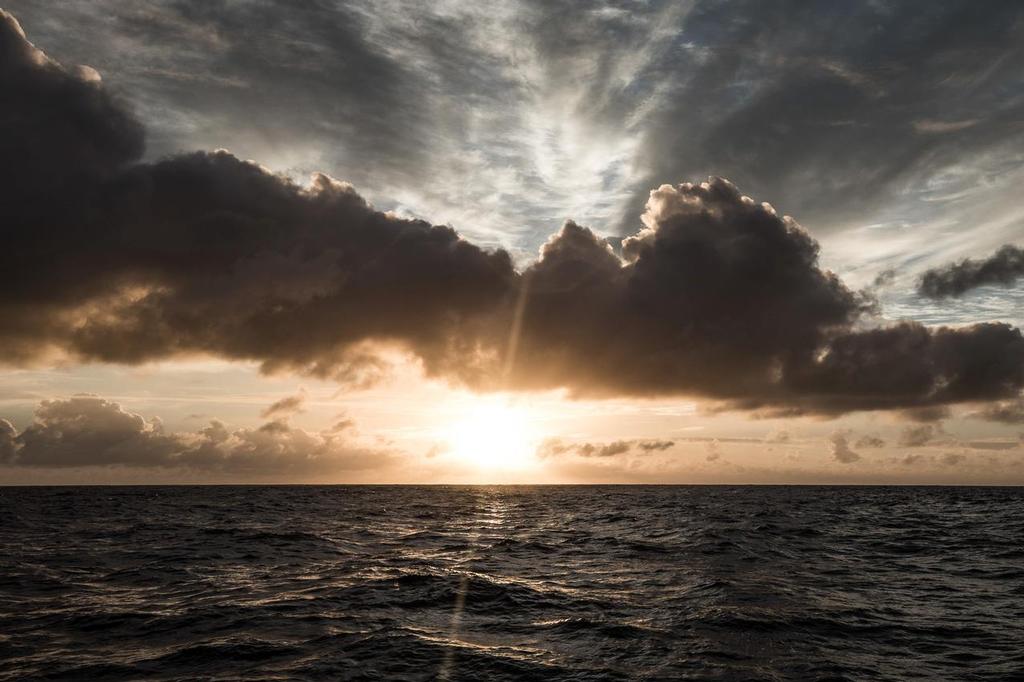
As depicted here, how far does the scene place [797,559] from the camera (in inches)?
1105

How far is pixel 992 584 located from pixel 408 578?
21.2 metres

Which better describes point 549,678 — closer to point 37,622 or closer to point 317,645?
point 317,645

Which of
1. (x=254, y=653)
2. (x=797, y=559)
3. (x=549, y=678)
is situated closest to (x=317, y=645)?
(x=254, y=653)

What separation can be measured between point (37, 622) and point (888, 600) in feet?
81.2

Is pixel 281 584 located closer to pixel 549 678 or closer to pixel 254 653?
pixel 254 653

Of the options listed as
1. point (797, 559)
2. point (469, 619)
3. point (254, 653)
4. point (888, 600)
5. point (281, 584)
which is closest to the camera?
point (254, 653)

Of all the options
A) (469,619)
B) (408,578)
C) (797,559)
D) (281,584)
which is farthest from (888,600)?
(281,584)

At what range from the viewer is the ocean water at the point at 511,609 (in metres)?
13.4

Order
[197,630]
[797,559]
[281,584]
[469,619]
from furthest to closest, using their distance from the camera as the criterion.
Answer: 1. [797,559]
2. [281,584]
3. [469,619]
4. [197,630]

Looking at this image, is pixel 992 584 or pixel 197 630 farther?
pixel 992 584

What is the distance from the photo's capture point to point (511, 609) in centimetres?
1886

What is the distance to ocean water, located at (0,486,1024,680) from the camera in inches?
526

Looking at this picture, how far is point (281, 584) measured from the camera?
21.9 metres

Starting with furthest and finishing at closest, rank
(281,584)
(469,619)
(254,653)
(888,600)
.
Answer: (281,584)
(888,600)
(469,619)
(254,653)
